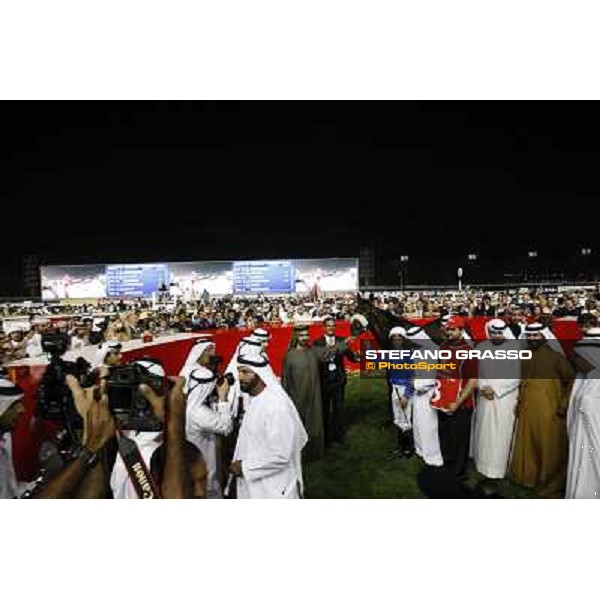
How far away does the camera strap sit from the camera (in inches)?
115

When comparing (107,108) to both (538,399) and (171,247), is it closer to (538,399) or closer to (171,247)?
(171,247)

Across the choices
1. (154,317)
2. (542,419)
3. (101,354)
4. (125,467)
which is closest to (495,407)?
(542,419)

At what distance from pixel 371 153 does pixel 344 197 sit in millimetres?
292

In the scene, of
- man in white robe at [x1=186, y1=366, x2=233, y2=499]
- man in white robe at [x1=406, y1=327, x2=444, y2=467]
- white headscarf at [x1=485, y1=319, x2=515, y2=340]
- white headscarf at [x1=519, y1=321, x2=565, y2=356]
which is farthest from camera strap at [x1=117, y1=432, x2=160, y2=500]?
white headscarf at [x1=519, y1=321, x2=565, y2=356]

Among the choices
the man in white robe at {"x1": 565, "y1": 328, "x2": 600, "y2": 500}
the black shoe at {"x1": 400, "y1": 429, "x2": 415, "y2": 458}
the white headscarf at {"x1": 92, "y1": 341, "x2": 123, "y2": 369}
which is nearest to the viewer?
the man in white robe at {"x1": 565, "y1": 328, "x2": 600, "y2": 500}

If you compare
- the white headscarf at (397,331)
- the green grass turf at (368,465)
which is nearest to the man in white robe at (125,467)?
the green grass turf at (368,465)

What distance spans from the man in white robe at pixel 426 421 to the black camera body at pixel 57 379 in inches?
69.9

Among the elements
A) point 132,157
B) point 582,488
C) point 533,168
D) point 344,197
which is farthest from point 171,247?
point 582,488

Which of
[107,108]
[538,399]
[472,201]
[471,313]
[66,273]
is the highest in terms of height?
[107,108]

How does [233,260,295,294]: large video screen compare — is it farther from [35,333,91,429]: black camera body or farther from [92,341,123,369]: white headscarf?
[35,333,91,429]: black camera body

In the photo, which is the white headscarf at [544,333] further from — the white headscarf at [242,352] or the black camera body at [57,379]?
the black camera body at [57,379]

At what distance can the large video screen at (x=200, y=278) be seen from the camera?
2.96 m

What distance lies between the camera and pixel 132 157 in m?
3.11

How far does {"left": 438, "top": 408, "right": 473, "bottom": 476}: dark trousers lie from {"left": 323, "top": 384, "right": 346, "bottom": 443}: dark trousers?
0.55 metres
